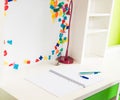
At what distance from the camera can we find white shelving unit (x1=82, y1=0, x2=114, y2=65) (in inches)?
80.6

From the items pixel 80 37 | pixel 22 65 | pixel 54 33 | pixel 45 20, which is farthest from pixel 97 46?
pixel 22 65

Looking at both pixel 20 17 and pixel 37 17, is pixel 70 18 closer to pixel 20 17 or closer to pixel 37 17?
pixel 37 17

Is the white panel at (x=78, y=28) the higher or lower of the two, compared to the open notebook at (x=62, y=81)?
higher

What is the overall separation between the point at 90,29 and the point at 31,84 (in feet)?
2.72

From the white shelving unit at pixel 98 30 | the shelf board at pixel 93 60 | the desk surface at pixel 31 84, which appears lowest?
the desk surface at pixel 31 84

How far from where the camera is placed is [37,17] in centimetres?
170

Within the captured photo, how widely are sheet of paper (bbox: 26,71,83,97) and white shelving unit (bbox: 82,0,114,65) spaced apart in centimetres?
50

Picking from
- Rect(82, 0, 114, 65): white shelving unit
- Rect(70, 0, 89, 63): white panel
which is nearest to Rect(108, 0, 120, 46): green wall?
Rect(82, 0, 114, 65): white shelving unit

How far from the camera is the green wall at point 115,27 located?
8.30ft

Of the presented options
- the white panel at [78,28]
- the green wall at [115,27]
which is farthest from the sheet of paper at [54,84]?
the green wall at [115,27]

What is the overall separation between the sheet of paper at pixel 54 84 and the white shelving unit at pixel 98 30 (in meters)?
0.50

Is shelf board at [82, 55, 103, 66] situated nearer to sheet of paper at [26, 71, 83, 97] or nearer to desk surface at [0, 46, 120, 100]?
desk surface at [0, 46, 120, 100]

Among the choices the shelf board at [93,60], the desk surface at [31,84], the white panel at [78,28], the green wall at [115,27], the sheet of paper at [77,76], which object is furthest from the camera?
the green wall at [115,27]

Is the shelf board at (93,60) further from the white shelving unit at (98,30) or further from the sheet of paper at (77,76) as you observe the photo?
the sheet of paper at (77,76)
